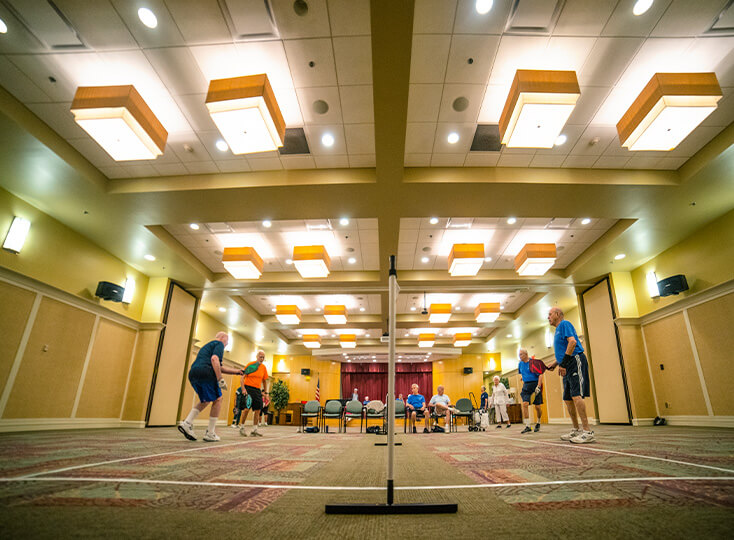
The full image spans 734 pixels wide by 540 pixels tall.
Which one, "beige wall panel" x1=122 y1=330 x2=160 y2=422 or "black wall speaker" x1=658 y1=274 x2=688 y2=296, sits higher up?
"black wall speaker" x1=658 y1=274 x2=688 y2=296

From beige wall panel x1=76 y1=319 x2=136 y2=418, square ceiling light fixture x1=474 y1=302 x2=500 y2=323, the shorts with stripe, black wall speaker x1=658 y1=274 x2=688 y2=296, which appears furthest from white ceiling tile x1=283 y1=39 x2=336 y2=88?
square ceiling light fixture x1=474 y1=302 x2=500 y2=323

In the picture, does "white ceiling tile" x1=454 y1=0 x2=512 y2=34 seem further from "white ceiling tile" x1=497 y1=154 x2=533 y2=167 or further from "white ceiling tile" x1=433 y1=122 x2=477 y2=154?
"white ceiling tile" x1=497 y1=154 x2=533 y2=167

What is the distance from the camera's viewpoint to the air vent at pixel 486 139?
5417 millimetres

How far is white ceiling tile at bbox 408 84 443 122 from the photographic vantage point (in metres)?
4.74

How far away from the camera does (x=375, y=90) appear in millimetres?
4340

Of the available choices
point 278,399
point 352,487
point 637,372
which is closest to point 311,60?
point 352,487

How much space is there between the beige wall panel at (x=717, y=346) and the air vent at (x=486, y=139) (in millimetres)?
5750

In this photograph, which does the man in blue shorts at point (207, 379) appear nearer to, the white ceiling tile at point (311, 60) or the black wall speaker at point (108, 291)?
the white ceiling tile at point (311, 60)

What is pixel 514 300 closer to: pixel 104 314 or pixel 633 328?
pixel 633 328

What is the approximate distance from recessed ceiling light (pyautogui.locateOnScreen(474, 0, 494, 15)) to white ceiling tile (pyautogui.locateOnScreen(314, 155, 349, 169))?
2.86 metres

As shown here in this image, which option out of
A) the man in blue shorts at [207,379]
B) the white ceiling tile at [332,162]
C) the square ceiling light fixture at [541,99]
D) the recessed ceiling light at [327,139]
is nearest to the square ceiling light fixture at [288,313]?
the white ceiling tile at [332,162]

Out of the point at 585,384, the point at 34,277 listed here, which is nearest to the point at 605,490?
the point at 585,384

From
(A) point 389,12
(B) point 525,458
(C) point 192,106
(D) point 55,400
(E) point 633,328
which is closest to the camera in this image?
(B) point 525,458

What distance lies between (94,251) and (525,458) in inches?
380
